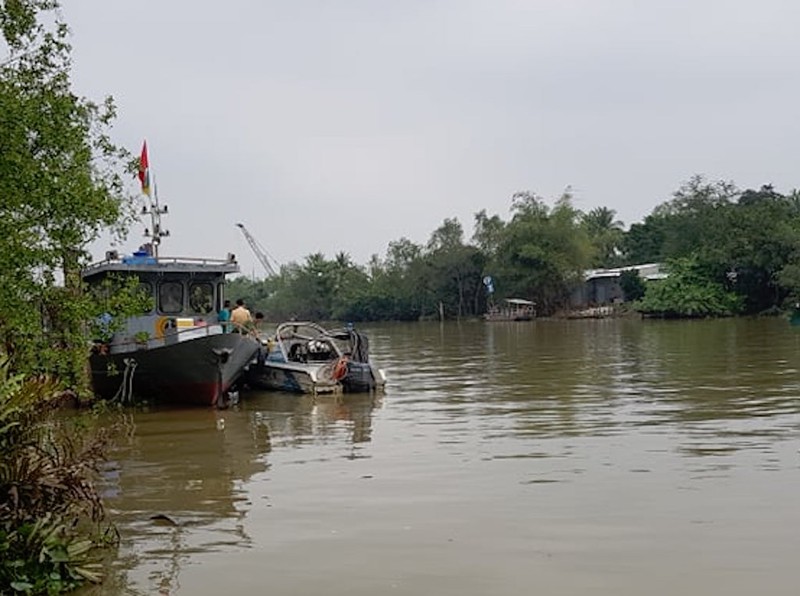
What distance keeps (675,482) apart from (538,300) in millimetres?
54081

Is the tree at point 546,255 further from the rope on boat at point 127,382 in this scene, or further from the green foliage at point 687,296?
the rope on boat at point 127,382

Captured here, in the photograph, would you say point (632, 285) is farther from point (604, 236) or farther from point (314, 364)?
point (314, 364)

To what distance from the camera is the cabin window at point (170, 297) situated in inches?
710

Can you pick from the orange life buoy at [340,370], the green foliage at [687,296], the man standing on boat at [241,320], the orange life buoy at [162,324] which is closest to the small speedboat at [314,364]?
the orange life buoy at [340,370]

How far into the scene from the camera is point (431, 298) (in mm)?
71875

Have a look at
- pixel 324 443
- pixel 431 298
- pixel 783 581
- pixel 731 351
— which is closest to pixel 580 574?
pixel 783 581

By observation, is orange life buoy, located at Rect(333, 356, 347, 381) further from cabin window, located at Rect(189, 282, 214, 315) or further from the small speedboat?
cabin window, located at Rect(189, 282, 214, 315)

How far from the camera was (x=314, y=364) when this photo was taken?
17.9 m

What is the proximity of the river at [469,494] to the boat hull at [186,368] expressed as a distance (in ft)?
1.90

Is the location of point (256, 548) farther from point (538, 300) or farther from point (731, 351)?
point (538, 300)

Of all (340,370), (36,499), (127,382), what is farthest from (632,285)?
(36,499)

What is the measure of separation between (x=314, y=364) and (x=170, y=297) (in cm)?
310

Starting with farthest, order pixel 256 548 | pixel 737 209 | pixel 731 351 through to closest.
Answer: pixel 737 209
pixel 731 351
pixel 256 548

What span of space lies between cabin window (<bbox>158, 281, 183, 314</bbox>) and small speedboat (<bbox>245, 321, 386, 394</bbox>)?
1831 millimetres
